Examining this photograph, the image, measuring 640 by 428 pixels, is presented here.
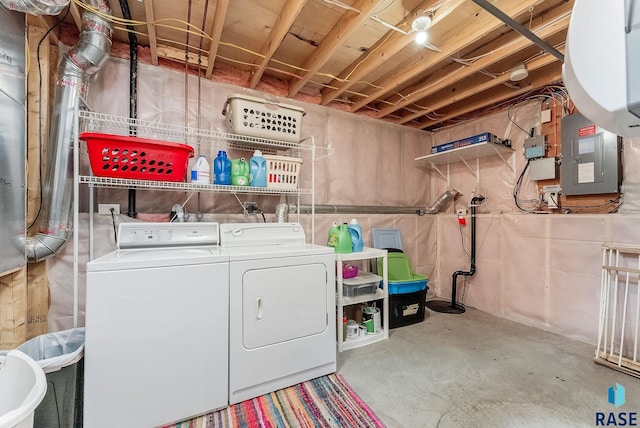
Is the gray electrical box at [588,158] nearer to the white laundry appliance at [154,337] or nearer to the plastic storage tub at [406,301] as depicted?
the plastic storage tub at [406,301]

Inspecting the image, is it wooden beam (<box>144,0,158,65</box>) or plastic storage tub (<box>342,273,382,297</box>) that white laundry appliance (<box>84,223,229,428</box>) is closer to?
plastic storage tub (<box>342,273,382,297</box>)

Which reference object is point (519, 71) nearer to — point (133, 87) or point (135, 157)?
point (135, 157)

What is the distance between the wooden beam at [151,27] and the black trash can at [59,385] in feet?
6.40

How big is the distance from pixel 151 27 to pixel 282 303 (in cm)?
204

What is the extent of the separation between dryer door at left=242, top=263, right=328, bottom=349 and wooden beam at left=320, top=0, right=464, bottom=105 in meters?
1.73

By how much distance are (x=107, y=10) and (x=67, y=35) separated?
530mm

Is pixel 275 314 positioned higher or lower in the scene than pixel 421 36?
lower

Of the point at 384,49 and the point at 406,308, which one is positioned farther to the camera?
the point at 406,308

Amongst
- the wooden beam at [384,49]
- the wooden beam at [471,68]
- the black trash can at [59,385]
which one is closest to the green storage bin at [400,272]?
the wooden beam at [471,68]

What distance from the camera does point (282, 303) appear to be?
1.86 meters

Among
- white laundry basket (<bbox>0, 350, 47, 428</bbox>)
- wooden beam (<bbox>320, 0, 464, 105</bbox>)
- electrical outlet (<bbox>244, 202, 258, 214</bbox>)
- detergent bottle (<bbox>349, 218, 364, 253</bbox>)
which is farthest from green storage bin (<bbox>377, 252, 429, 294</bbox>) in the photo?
white laundry basket (<bbox>0, 350, 47, 428</bbox>)

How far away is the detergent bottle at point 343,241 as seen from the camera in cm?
254

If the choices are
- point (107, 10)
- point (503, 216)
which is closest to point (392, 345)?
point (503, 216)

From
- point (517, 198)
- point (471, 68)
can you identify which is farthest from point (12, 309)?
point (517, 198)
